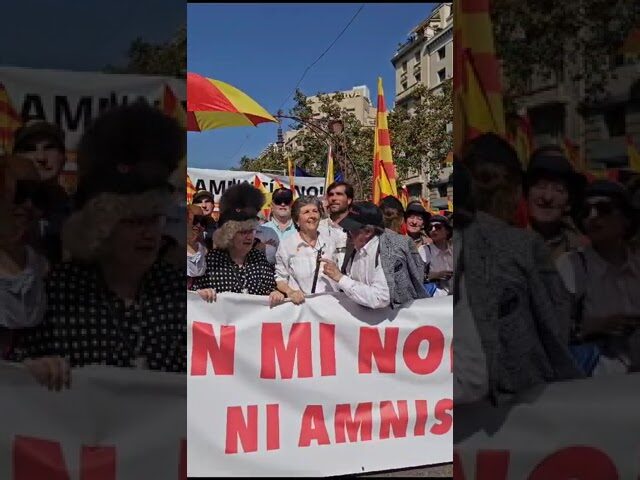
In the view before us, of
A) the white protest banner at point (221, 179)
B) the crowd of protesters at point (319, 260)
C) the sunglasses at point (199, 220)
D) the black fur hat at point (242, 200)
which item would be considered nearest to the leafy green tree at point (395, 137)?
the white protest banner at point (221, 179)

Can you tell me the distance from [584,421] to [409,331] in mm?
1928

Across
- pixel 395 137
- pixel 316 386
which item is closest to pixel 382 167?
pixel 316 386

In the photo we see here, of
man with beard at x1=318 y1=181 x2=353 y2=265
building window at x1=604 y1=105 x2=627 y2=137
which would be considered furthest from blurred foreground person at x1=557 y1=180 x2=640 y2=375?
man with beard at x1=318 y1=181 x2=353 y2=265

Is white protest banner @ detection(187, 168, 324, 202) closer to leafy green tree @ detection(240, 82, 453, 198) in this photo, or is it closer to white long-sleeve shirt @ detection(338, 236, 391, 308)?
white long-sleeve shirt @ detection(338, 236, 391, 308)

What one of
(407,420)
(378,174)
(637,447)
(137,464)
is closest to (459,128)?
(637,447)

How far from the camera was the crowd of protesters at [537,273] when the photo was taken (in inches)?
83.7

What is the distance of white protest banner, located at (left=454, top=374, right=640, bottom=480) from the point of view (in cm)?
224

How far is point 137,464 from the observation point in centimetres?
234

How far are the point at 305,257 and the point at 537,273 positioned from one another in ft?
8.05

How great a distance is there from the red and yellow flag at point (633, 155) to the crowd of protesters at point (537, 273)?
0.04m

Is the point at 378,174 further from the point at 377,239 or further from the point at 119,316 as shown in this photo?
the point at 119,316

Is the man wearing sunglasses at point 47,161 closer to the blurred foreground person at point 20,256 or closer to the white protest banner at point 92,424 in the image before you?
the blurred foreground person at point 20,256

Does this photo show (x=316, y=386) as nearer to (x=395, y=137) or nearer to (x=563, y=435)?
(x=563, y=435)

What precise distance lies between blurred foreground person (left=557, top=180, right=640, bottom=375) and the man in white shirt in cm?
187
